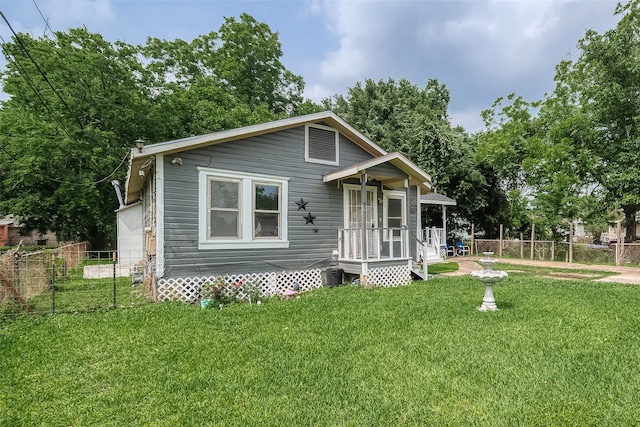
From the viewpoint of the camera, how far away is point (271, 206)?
853 centimetres

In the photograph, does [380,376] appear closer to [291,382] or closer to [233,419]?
[291,382]

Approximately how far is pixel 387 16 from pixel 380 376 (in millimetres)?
9780

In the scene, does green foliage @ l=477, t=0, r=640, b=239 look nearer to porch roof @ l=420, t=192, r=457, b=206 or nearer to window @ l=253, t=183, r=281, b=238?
porch roof @ l=420, t=192, r=457, b=206

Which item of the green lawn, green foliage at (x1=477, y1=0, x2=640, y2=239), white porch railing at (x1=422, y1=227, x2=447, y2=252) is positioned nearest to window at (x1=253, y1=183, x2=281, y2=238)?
the green lawn

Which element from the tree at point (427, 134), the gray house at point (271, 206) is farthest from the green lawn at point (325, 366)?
the tree at point (427, 134)

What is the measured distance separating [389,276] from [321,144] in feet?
12.7

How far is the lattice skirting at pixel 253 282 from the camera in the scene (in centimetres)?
718

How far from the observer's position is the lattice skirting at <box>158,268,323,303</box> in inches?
283

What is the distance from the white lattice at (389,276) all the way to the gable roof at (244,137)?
2673 millimetres

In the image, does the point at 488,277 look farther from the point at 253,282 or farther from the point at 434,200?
the point at 434,200

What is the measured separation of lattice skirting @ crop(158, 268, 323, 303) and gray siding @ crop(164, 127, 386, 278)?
0.44 ft

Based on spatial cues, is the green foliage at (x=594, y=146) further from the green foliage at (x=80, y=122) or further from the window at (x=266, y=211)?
the green foliage at (x=80, y=122)

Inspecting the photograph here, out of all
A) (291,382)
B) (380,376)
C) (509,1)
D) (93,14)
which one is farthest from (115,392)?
(509,1)

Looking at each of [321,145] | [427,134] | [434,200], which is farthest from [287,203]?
[427,134]
